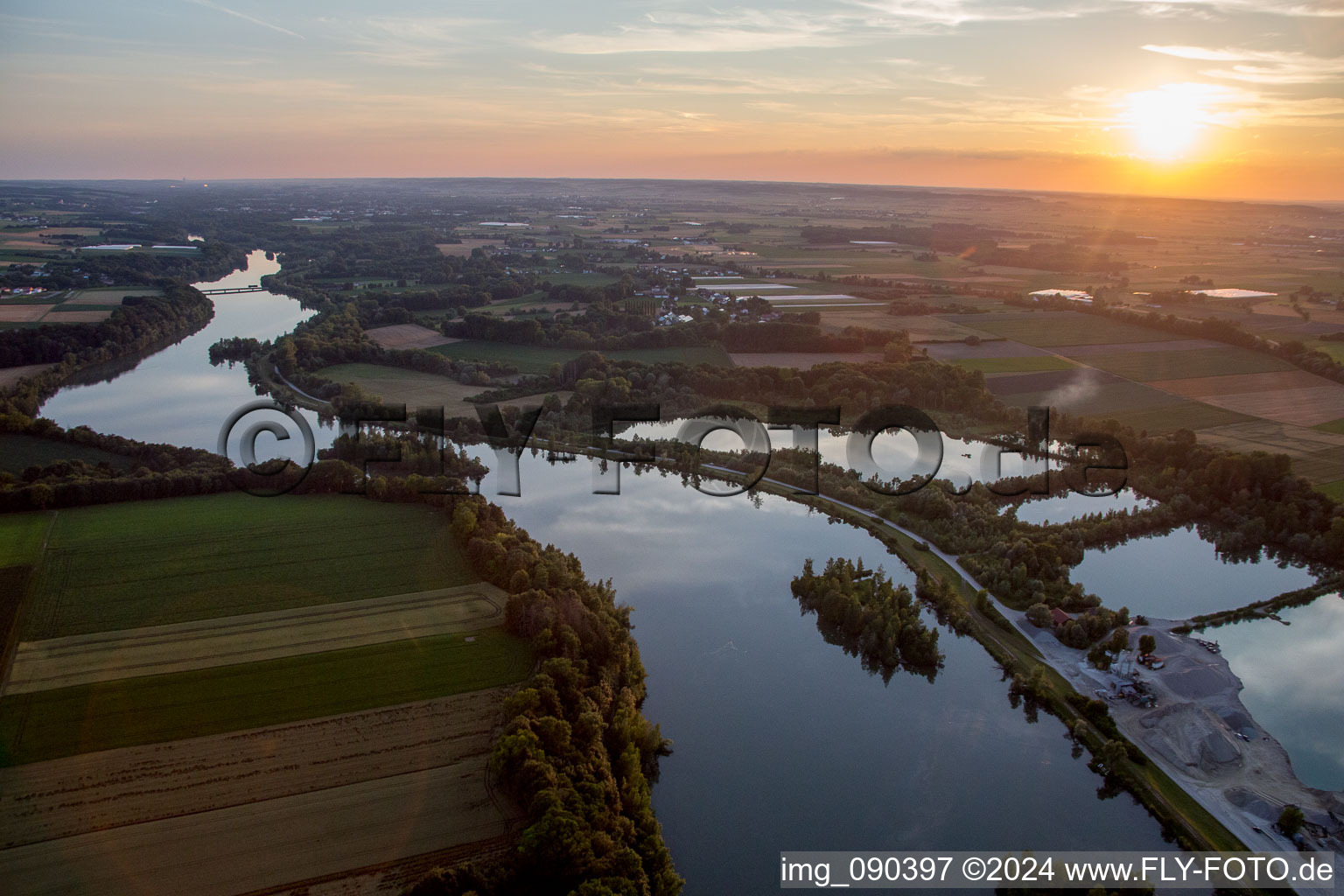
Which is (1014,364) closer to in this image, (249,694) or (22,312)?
(249,694)

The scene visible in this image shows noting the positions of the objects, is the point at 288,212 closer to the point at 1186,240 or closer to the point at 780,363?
the point at 780,363

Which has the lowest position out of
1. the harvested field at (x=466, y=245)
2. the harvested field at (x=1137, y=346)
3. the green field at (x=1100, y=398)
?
the green field at (x=1100, y=398)

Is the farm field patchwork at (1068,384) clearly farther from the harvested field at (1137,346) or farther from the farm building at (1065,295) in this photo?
the farm building at (1065,295)

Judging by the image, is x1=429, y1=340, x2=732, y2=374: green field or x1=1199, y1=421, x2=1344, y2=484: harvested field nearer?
x1=1199, y1=421, x2=1344, y2=484: harvested field

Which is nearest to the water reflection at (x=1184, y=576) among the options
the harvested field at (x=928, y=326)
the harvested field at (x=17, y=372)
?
the harvested field at (x=928, y=326)

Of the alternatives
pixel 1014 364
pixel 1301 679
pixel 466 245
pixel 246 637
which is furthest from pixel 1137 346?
pixel 466 245

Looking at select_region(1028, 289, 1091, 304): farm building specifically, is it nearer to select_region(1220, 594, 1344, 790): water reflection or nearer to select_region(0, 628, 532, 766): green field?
select_region(1220, 594, 1344, 790): water reflection

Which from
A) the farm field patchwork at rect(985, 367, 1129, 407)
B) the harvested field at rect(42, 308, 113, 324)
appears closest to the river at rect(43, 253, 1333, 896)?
the farm field patchwork at rect(985, 367, 1129, 407)
